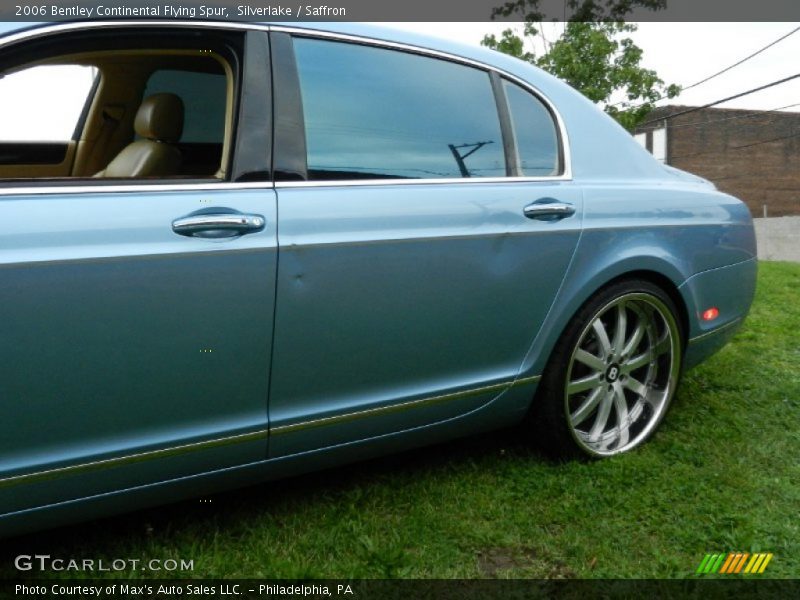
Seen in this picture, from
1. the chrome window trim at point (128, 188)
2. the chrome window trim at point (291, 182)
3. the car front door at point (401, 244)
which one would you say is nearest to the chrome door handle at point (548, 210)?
the car front door at point (401, 244)

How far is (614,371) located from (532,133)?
100 cm

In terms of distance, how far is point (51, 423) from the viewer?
6.90 ft

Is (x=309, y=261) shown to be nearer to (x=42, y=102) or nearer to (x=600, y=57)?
(x=42, y=102)

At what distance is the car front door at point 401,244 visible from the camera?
2.47m

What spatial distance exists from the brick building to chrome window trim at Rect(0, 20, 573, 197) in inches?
1798

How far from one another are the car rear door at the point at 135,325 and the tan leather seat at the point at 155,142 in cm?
41

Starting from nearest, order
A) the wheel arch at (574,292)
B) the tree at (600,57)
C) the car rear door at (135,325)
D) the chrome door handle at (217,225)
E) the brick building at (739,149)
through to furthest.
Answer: the car rear door at (135,325) < the chrome door handle at (217,225) < the wheel arch at (574,292) < the tree at (600,57) < the brick building at (739,149)

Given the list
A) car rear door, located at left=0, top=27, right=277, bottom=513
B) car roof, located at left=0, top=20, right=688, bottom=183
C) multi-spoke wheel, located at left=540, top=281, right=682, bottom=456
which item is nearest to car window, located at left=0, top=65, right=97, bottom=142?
car rear door, located at left=0, top=27, right=277, bottom=513

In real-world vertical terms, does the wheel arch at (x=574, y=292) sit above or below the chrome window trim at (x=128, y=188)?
below

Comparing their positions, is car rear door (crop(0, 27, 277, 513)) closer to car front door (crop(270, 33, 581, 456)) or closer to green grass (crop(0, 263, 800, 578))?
car front door (crop(270, 33, 581, 456))

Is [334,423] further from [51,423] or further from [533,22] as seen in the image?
[533,22]

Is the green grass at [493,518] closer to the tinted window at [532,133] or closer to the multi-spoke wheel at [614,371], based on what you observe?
the multi-spoke wheel at [614,371]

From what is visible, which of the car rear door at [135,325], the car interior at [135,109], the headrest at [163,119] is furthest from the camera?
the headrest at [163,119]

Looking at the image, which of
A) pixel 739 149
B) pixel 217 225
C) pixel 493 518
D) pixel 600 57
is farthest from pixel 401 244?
pixel 739 149
